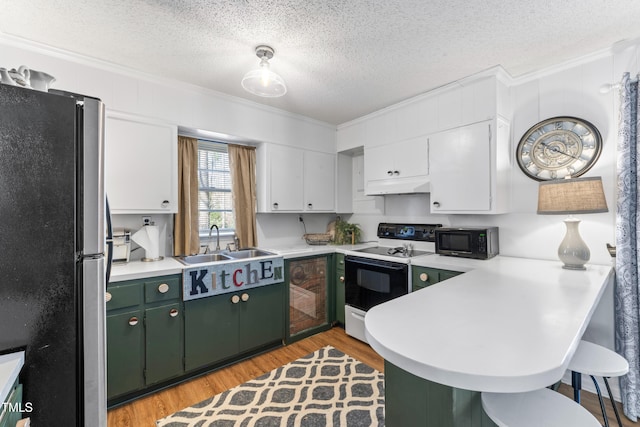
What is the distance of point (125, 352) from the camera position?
192 cm

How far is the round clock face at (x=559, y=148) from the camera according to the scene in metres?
2.09

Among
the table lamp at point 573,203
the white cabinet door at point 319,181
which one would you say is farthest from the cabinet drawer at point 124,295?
the table lamp at point 573,203

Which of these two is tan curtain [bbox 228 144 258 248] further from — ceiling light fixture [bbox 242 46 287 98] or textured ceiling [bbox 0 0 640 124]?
ceiling light fixture [bbox 242 46 287 98]

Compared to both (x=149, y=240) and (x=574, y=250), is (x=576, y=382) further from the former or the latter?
(x=149, y=240)

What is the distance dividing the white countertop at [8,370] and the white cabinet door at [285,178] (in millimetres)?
2301

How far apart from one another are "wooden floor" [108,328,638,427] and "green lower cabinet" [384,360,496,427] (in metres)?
1.39

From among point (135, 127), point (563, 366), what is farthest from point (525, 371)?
point (135, 127)

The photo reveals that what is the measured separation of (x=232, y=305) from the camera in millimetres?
2420

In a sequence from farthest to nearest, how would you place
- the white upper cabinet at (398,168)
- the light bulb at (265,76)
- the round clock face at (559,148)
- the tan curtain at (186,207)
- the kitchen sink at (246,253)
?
the kitchen sink at (246,253), the white upper cabinet at (398,168), the tan curtain at (186,207), the round clock face at (559,148), the light bulb at (265,76)

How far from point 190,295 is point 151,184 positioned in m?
0.97

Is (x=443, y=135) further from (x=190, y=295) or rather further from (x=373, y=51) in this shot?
(x=190, y=295)

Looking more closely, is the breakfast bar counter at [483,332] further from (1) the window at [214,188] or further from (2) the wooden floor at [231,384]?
(1) the window at [214,188]

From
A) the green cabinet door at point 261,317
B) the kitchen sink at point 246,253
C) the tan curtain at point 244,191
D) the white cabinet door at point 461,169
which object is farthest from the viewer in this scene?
the tan curtain at point 244,191

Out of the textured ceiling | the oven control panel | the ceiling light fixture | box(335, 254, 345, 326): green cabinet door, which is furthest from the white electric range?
the ceiling light fixture
